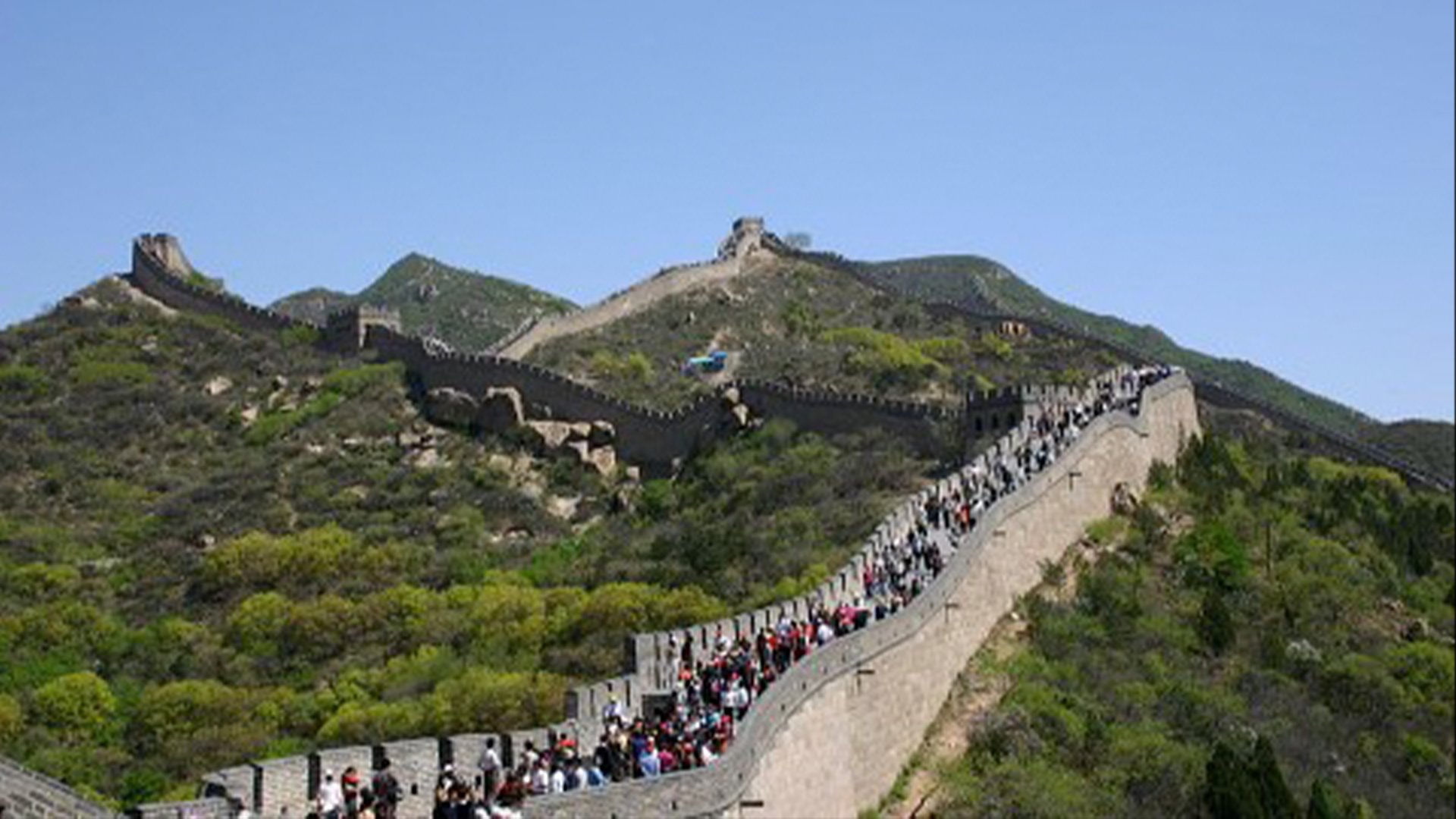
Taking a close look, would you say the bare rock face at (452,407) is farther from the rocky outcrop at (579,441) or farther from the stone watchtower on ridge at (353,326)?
the stone watchtower on ridge at (353,326)

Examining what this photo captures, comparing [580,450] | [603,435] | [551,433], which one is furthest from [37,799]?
Answer: [551,433]

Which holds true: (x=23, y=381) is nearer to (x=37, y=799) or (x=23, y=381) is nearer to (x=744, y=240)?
(x=744, y=240)

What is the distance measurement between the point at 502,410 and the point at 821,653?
30.3m

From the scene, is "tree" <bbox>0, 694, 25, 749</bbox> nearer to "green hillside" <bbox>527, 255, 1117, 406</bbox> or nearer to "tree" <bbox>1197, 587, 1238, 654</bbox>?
"tree" <bbox>1197, 587, 1238, 654</bbox>

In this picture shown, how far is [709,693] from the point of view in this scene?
21734mm

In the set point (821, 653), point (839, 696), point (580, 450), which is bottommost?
point (839, 696)

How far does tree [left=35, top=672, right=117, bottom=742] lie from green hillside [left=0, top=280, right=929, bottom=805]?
1.5 inches

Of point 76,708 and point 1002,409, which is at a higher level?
point 1002,409

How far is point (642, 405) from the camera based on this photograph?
53812 mm

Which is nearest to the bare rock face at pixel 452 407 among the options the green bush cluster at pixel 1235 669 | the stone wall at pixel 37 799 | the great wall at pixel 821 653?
the great wall at pixel 821 653

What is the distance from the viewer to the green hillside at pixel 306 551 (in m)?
35.0

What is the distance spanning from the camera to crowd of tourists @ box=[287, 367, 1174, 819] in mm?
16516

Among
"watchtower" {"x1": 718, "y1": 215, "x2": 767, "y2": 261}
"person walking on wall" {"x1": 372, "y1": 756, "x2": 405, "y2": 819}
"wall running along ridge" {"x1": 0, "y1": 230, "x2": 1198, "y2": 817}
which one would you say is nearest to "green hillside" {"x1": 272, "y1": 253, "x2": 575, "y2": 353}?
"watchtower" {"x1": 718, "y1": 215, "x2": 767, "y2": 261}

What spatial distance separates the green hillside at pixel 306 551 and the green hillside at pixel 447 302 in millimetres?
21677
